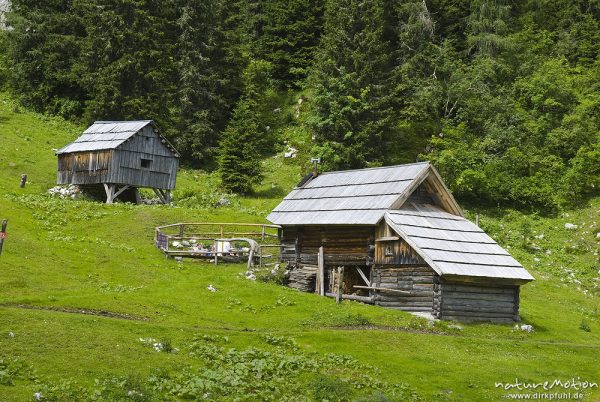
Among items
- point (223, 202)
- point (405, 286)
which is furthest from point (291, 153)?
point (405, 286)

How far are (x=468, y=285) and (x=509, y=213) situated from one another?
27315 millimetres

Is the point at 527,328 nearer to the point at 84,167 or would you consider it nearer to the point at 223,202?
the point at 223,202

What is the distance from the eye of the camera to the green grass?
24.5 meters

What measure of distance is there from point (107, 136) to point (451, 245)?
32839mm

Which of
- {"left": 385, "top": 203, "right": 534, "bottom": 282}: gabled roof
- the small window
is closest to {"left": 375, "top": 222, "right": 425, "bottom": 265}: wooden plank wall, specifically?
the small window

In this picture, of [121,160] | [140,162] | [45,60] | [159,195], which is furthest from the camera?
[45,60]

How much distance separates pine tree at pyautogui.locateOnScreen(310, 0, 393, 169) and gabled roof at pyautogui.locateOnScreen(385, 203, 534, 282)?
25144mm

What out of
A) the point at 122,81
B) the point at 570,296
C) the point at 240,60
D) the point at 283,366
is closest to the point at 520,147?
the point at 570,296

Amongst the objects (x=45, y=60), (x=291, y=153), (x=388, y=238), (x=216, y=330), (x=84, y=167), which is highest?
(x=45, y=60)

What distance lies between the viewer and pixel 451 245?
38.4 m

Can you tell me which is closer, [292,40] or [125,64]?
[125,64]

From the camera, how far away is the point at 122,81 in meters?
75.6

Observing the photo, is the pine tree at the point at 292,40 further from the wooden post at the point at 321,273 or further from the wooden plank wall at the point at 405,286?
the wooden plank wall at the point at 405,286

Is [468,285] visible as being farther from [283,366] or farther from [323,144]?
[323,144]
